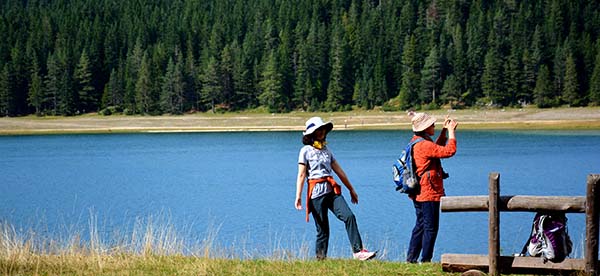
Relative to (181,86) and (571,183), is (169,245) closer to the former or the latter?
(571,183)

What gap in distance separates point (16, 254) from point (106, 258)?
118cm

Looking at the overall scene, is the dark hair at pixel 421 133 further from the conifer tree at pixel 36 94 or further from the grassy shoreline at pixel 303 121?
the conifer tree at pixel 36 94

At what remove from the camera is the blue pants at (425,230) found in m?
11.0

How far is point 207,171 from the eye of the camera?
44219 mm

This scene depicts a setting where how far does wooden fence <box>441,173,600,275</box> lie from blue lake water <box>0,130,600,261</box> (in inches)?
141

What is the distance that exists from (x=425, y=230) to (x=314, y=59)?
4373 inches

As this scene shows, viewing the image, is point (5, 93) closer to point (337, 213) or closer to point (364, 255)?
Result: point (337, 213)

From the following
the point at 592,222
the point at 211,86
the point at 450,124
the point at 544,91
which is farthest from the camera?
the point at 211,86

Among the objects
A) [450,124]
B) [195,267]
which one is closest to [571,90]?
[450,124]

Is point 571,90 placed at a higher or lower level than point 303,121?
higher

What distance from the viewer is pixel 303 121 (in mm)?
95125

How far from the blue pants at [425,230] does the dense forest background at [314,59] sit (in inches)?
3640

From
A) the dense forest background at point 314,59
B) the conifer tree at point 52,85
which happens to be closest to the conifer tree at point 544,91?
the dense forest background at point 314,59

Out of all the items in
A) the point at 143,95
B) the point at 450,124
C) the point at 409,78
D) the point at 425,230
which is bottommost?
the point at 143,95
